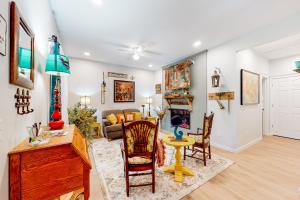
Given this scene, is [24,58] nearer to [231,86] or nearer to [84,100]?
[84,100]

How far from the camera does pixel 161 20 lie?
8.41ft

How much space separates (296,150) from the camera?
348cm

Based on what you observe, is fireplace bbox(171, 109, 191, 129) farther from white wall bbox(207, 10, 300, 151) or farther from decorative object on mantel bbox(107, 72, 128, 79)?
decorative object on mantel bbox(107, 72, 128, 79)

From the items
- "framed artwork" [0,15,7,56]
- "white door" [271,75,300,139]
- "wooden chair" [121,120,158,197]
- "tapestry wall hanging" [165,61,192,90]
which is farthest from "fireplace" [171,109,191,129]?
"framed artwork" [0,15,7,56]

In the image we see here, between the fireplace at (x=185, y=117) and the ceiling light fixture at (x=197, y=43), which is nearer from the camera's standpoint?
the ceiling light fixture at (x=197, y=43)

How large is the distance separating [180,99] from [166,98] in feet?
2.36

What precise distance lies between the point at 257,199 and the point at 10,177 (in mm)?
2749

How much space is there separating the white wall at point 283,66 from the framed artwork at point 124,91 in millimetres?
5391

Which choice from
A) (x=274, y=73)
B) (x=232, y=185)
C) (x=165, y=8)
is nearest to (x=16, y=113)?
(x=165, y=8)

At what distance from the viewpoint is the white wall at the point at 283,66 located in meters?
4.36

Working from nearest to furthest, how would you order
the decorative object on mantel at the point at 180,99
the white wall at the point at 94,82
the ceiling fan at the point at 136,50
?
the ceiling fan at the point at 136,50, the decorative object on mantel at the point at 180,99, the white wall at the point at 94,82

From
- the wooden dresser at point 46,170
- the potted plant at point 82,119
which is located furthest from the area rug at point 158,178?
the wooden dresser at point 46,170

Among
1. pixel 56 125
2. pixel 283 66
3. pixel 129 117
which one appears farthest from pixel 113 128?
pixel 283 66

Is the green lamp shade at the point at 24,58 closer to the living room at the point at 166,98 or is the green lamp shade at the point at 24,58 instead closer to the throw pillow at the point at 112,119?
the living room at the point at 166,98
